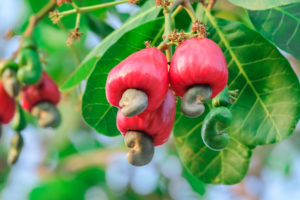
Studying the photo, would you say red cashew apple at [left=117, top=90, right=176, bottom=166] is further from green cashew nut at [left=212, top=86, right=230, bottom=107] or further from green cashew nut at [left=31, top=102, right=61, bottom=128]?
green cashew nut at [left=31, top=102, right=61, bottom=128]

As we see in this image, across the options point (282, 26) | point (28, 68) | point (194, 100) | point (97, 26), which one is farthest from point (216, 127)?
point (97, 26)

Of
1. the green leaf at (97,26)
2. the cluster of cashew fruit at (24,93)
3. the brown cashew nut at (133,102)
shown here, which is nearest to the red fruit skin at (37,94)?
the cluster of cashew fruit at (24,93)

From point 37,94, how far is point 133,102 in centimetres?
116

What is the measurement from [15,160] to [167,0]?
1075mm

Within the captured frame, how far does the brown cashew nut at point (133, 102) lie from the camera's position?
1.11 meters

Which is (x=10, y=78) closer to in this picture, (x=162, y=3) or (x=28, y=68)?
(x=28, y=68)

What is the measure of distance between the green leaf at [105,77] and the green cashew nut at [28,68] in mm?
526

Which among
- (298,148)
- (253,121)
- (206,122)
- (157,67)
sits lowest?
(298,148)

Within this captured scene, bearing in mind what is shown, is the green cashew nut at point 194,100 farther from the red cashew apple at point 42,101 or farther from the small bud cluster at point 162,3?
the red cashew apple at point 42,101

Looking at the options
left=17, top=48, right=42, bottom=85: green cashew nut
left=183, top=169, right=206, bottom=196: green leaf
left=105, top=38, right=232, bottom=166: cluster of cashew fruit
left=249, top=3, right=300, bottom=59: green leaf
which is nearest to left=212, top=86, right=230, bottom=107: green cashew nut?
left=105, top=38, right=232, bottom=166: cluster of cashew fruit

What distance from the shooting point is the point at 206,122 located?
46.3 inches

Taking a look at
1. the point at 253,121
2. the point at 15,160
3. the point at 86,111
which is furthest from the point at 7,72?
the point at 253,121

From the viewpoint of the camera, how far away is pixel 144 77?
3.76 feet

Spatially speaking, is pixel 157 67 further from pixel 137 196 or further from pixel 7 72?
pixel 137 196
